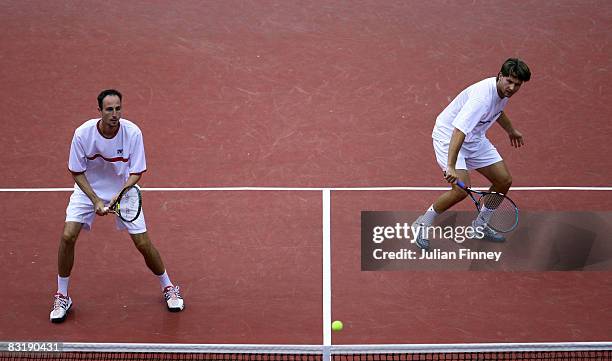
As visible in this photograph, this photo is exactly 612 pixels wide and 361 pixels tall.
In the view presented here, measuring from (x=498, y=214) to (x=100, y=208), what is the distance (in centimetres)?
326

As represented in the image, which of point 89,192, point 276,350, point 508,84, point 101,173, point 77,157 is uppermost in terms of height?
point 508,84

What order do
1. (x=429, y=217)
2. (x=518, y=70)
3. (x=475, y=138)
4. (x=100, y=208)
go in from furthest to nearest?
1. (x=429, y=217)
2. (x=475, y=138)
3. (x=518, y=70)
4. (x=100, y=208)

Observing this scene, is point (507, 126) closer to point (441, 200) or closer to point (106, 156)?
point (441, 200)

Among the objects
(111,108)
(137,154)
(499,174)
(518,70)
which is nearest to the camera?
(111,108)

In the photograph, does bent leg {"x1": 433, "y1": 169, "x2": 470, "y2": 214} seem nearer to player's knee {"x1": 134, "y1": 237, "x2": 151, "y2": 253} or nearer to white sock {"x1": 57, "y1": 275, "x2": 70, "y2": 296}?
player's knee {"x1": 134, "y1": 237, "x2": 151, "y2": 253}

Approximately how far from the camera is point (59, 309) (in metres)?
6.51

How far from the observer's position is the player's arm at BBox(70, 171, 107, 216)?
243 inches

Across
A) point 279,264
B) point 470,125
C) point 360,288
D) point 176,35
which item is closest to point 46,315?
point 279,264

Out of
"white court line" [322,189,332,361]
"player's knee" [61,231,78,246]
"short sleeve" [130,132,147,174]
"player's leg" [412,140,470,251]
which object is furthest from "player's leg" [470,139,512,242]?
"player's knee" [61,231,78,246]

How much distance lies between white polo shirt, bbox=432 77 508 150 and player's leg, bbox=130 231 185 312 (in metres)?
2.33

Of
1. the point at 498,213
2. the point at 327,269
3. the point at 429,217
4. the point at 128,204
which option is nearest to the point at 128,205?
the point at 128,204

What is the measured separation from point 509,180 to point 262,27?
431cm

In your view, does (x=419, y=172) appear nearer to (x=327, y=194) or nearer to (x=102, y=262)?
(x=327, y=194)

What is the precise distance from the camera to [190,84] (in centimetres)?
979
